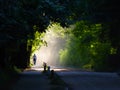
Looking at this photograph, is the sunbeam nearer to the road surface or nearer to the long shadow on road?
the road surface

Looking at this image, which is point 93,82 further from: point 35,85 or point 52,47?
point 52,47

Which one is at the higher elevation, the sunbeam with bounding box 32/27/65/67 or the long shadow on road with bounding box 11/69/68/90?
the sunbeam with bounding box 32/27/65/67

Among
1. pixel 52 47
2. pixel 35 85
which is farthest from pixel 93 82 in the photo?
pixel 52 47

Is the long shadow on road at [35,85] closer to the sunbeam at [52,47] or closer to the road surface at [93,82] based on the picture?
the road surface at [93,82]

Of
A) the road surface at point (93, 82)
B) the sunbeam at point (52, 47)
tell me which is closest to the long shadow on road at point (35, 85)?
the road surface at point (93, 82)

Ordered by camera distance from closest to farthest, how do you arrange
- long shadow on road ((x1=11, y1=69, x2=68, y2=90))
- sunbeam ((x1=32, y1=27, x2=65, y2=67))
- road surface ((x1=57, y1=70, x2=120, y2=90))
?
long shadow on road ((x1=11, y1=69, x2=68, y2=90)) < road surface ((x1=57, y1=70, x2=120, y2=90)) < sunbeam ((x1=32, y1=27, x2=65, y2=67))

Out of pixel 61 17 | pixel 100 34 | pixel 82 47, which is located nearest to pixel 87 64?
pixel 82 47

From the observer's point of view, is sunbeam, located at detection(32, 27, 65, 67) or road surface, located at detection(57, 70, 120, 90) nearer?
road surface, located at detection(57, 70, 120, 90)

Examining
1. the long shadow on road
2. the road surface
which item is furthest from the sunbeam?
the long shadow on road

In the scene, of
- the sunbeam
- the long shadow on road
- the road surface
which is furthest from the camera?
the sunbeam

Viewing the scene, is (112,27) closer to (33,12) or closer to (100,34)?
(100,34)

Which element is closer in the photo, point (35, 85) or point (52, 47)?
point (35, 85)

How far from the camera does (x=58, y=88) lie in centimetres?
2242

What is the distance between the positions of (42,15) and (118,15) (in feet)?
58.3
